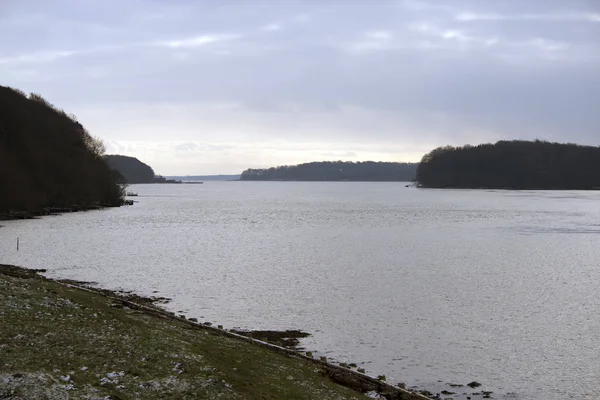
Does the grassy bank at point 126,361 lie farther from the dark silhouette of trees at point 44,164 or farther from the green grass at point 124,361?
the dark silhouette of trees at point 44,164

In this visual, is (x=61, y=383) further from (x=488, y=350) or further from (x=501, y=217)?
(x=501, y=217)

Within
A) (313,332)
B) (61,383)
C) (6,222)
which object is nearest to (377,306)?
(313,332)

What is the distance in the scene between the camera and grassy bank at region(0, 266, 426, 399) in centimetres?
1213

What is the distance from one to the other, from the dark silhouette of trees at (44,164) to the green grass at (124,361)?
7748 cm

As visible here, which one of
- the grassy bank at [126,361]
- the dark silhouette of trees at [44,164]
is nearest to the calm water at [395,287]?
the grassy bank at [126,361]

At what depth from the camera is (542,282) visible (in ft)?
118

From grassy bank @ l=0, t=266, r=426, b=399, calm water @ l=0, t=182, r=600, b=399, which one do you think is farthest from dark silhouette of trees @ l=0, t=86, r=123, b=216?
grassy bank @ l=0, t=266, r=426, b=399

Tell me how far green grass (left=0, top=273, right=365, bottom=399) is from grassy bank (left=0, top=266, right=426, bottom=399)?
0.02 metres

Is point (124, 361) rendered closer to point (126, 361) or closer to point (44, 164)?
point (126, 361)

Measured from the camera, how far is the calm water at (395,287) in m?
19.9

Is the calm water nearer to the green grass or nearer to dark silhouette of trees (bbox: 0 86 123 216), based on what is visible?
the green grass

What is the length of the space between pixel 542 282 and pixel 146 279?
23.7 metres

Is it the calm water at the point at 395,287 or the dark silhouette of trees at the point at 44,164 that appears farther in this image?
the dark silhouette of trees at the point at 44,164

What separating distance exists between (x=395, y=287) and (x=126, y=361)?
2203 centimetres
